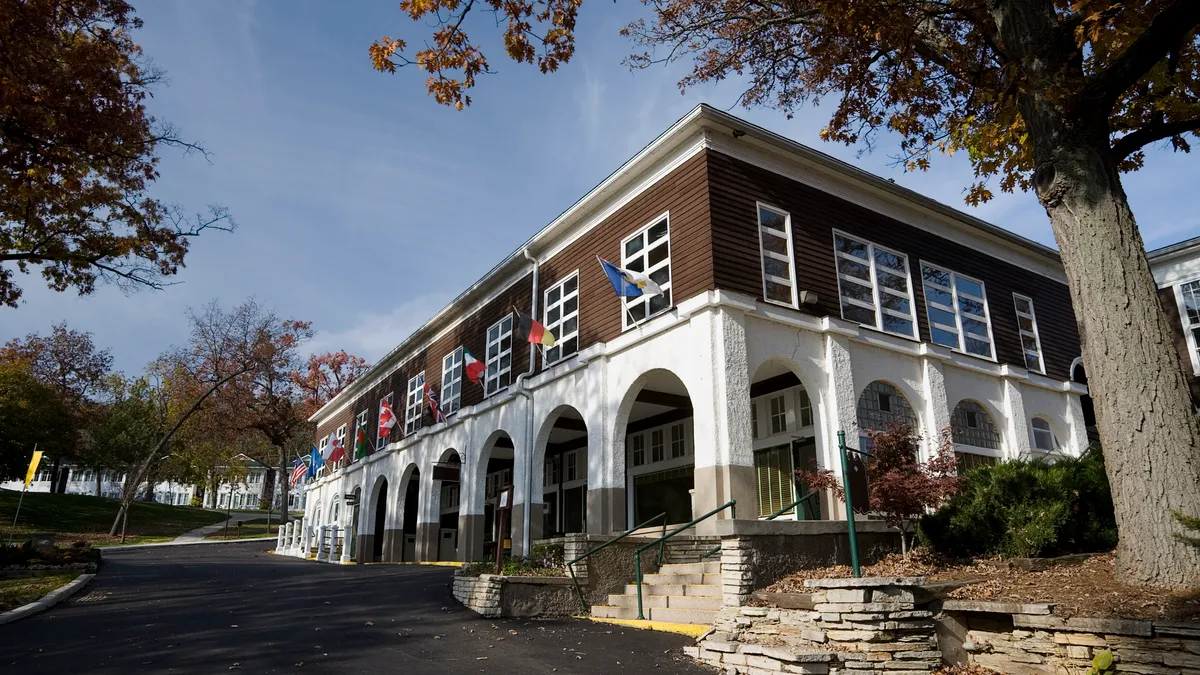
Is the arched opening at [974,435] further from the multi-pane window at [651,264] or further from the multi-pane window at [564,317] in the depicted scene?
the multi-pane window at [564,317]

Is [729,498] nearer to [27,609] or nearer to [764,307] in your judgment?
[764,307]

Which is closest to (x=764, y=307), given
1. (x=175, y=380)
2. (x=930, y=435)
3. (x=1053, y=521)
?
(x=930, y=435)

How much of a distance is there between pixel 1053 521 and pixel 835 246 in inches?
313

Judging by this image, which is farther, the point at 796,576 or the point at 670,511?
the point at 670,511

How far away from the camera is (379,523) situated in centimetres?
3297

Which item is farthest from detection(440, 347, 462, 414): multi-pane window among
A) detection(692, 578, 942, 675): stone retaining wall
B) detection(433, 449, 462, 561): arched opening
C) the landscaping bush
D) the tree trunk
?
the tree trunk

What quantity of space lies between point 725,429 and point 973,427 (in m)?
7.96

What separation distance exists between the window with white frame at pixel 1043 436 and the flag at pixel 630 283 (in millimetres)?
11256

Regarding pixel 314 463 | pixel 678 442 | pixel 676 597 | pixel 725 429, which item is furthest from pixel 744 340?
pixel 314 463

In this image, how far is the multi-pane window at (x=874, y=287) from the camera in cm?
1572

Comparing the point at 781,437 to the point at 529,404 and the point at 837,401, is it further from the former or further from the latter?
the point at 529,404

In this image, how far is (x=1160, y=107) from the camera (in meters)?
9.62

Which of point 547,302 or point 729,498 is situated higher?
point 547,302

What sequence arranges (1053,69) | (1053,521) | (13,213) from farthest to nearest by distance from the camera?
1. (13,213)
2. (1053,521)
3. (1053,69)
